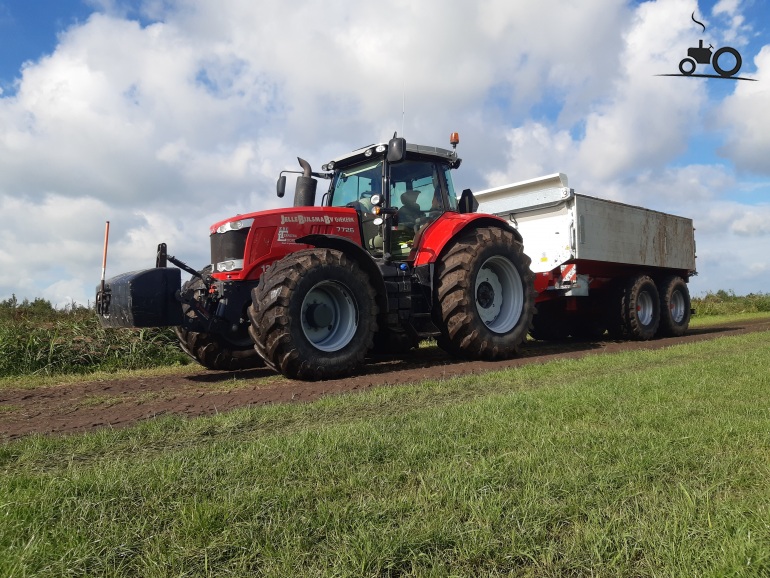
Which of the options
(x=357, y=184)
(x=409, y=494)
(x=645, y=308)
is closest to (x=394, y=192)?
(x=357, y=184)

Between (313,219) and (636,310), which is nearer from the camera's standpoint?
(313,219)

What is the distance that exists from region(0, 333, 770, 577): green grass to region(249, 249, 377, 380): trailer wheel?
2.12 meters

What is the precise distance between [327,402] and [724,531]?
3.19 metres

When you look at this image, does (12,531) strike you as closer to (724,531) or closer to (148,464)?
(148,464)

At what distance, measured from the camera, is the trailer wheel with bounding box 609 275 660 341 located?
11570 mm

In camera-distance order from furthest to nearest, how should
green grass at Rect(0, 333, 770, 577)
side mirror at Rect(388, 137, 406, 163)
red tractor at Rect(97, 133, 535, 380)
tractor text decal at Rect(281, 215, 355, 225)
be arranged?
side mirror at Rect(388, 137, 406, 163) < tractor text decal at Rect(281, 215, 355, 225) < red tractor at Rect(97, 133, 535, 380) < green grass at Rect(0, 333, 770, 577)

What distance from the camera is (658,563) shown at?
2.09 metres

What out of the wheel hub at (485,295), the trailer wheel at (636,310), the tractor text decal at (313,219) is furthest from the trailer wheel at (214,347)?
the trailer wheel at (636,310)

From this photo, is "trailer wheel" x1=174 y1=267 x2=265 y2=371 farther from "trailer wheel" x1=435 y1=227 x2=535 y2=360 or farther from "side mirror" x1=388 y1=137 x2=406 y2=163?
"side mirror" x1=388 y1=137 x2=406 y2=163

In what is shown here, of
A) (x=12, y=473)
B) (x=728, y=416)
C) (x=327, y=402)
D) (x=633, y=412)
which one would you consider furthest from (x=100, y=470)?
(x=728, y=416)

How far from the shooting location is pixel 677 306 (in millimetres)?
13398

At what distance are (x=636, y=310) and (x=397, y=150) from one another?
6.30 meters

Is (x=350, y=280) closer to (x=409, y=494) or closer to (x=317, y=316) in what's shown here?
(x=317, y=316)

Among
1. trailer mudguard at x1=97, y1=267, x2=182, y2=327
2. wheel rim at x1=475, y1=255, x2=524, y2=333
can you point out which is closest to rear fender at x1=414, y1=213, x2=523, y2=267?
wheel rim at x1=475, y1=255, x2=524, y2=333
